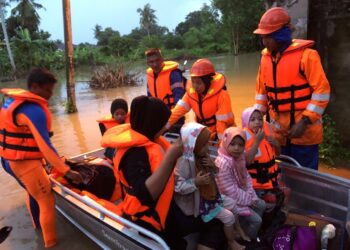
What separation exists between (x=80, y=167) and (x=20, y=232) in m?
1.04

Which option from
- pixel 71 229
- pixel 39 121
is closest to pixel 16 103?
pixel 39 121

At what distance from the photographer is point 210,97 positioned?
3.36m

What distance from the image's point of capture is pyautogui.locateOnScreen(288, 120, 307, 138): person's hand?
109 inches

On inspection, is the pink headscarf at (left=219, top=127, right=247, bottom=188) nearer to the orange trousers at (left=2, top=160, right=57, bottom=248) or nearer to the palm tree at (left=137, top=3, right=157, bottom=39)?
the orange trousers at (left=2, top=160, right=57, bottom=248)

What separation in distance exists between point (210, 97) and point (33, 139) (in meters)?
1.67

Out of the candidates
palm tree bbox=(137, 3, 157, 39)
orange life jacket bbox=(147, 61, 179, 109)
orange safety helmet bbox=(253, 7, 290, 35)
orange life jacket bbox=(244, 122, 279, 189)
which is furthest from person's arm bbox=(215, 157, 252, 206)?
palm tree bbox=(137, 3, 157, 39)

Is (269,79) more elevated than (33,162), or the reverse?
(269,79)

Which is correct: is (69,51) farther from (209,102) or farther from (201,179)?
(201,179)

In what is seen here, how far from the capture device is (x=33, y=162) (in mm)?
3051

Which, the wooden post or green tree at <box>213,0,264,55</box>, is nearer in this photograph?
the wooden post

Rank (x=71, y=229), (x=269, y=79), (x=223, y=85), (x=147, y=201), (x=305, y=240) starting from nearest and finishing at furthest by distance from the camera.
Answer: (x=147, y=201) → (x=305, y=240) → (x=269, y=79) → (x=223, y=85) → (x=71, y=229)

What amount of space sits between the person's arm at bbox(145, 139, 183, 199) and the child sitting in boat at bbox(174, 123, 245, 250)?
0.14 m

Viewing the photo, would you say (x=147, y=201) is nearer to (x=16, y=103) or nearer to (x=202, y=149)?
(x=202, y=149)

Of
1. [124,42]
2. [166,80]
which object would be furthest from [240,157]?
[124,42]
